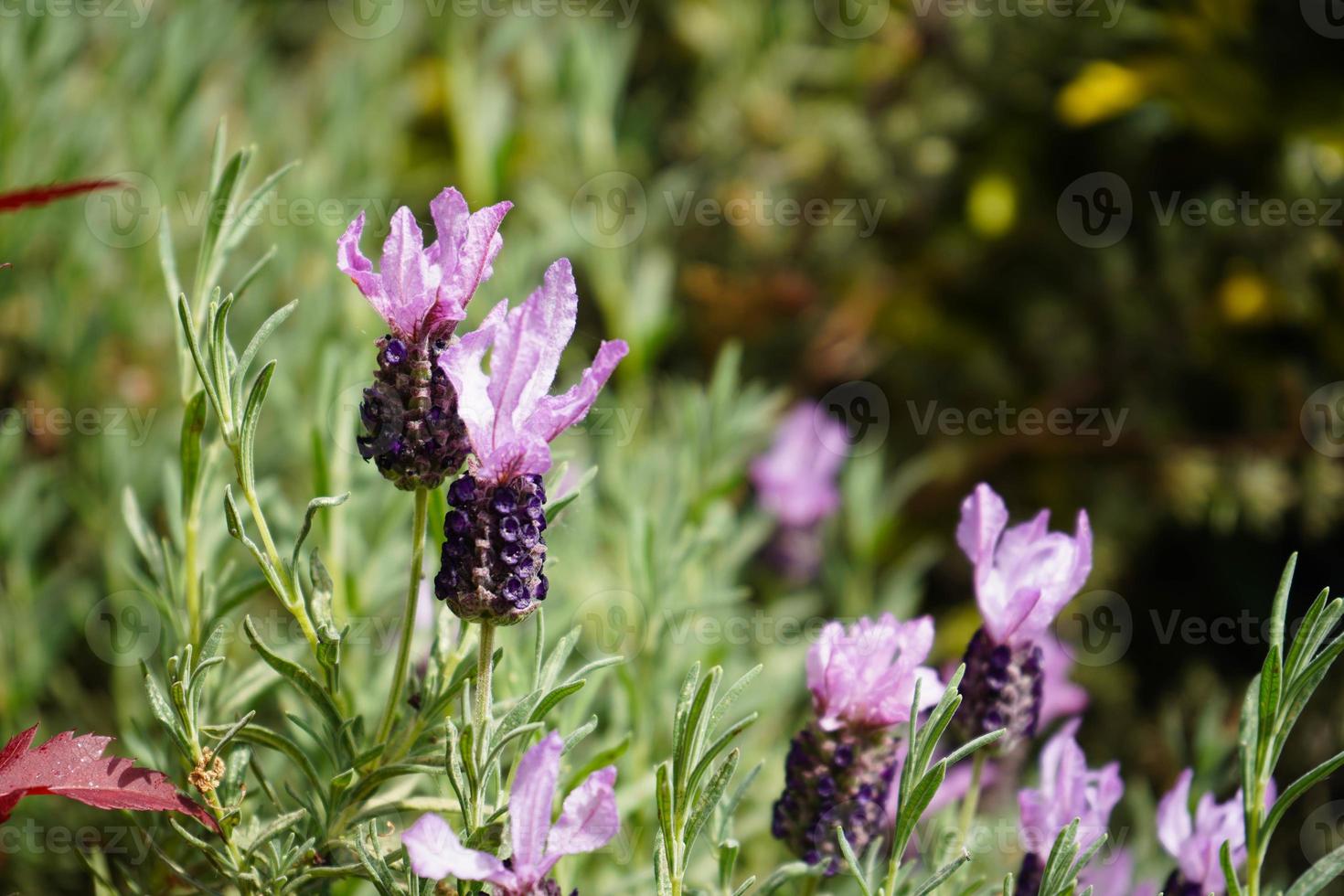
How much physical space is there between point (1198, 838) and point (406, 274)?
615mm

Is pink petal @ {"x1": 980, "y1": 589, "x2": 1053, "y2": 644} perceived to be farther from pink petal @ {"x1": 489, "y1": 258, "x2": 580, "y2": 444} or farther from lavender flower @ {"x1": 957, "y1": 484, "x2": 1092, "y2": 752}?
pink petal @ {"x1": 489, "y1": 258, "x2": 580, "y2": 444}

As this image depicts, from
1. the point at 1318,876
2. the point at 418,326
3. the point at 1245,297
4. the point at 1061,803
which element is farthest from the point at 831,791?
the point at 1245,297

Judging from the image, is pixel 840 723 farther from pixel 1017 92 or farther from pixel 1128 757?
pixel 1017 92

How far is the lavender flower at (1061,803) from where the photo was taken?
0.73 metres

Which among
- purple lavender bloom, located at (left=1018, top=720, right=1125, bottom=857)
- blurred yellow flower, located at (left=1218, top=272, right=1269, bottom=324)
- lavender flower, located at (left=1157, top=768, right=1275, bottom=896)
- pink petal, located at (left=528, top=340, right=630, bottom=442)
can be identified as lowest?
lavender flower, located at (left=1157, top=768, right=1275, bottom=896)

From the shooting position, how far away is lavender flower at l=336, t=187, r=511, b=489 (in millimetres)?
595

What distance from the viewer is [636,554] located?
1.03 metres

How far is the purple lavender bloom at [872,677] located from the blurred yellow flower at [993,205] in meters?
1.14

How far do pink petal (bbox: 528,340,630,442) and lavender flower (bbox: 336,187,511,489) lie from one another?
6cm

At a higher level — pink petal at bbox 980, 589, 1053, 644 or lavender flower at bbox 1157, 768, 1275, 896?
pink petal at bbox 980, 589, 1053, 644

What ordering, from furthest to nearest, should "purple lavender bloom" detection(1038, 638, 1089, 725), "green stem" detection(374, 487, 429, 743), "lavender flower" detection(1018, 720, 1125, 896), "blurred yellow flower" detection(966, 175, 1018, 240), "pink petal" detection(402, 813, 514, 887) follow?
"blurred yellow flower" detection(966, 175, 1018, 240)
"purple lavender bloom" detection(1038, 638, 1089, 725)
"lavender flower" detection(1018, 720, 1125, 896)
"green stem" detection(374, 487, 429, 743)
"pink petal" detection(402, 813, 514, 887)

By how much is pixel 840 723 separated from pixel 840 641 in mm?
50

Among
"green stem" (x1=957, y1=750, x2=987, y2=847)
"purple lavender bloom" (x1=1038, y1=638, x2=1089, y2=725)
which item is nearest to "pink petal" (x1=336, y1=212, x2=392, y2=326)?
"green stem" (x1=957, y1=750, x2=987, y2=847)

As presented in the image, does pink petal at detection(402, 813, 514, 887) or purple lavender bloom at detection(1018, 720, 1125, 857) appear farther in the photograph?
purple lavender bloom at detection(1018, 720, 1125, 857)
